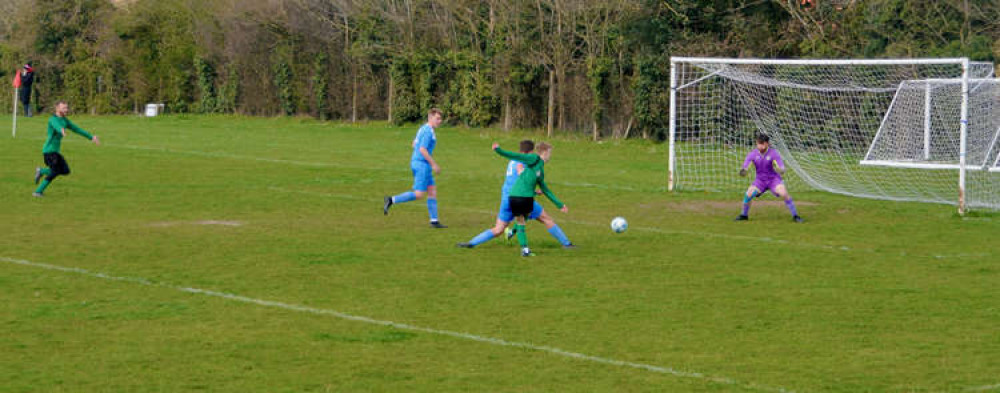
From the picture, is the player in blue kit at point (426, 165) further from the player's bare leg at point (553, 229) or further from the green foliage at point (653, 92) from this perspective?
the green foliage at point (653, 92)

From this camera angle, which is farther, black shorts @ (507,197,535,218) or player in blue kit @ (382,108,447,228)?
player in blue kit @ (382,108,447,228)

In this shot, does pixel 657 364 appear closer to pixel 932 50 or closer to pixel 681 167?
pixel 681 167

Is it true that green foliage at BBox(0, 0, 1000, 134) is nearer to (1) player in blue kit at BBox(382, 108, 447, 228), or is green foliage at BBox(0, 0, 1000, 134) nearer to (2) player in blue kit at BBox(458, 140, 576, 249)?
(1) player in blue kit at BBox(382, 108, 447, 228)

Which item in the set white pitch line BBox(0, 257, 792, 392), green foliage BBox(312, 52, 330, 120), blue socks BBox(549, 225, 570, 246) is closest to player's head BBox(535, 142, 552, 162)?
blue socks BBox(549, 225, 570, 246)

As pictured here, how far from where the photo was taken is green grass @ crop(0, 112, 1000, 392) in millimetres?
8055

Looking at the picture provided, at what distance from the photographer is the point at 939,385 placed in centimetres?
770

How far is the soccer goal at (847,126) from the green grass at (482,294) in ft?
10.2

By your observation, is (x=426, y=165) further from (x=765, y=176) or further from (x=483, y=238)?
(x=765, y=176)

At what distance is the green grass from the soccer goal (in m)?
3.10

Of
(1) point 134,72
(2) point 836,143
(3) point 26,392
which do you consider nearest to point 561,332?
(3) point 26,392

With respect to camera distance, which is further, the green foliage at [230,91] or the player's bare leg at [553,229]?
the green foliage at [230,91]

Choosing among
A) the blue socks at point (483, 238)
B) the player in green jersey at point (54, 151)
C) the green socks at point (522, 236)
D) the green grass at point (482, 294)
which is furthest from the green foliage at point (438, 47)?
the blue socks at point (483, 238)

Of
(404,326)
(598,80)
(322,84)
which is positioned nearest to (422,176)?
(404,326)

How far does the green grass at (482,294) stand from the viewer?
26.4 ft
